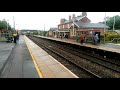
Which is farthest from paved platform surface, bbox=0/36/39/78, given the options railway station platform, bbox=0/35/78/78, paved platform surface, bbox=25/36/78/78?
paved platform surface, bbox=25/36/78/78

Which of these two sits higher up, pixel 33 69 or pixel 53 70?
pixel 33 69

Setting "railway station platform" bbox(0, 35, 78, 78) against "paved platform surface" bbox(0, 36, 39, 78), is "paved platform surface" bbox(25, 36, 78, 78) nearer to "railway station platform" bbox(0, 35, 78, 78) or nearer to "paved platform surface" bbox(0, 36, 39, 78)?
"railway station platform" bbox(0, 35, 78, 78)

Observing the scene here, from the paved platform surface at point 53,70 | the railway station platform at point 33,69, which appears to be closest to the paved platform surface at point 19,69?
the railway station platform at point 33,69

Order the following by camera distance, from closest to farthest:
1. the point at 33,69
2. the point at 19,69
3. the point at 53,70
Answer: the point at 33,69
the point at 53,70
the point at 19,69

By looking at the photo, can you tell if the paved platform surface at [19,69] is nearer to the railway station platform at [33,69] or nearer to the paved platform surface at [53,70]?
the railway station platform at [33,69]

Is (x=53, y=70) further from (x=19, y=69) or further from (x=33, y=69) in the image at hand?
(x=19, y=69)

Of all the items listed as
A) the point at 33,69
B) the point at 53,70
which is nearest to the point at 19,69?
the point at 33,69

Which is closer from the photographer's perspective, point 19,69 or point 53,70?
point 53,70
